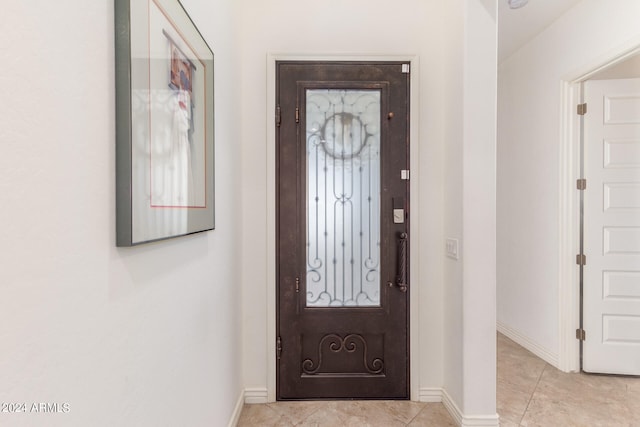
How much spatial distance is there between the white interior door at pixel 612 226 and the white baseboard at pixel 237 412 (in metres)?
2.62

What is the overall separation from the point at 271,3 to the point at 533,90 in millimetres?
2428

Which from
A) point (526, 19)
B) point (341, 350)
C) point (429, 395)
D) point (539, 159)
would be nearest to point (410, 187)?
point (341, 350)

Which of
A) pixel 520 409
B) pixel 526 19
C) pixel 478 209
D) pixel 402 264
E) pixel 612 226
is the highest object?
pixel 526 19

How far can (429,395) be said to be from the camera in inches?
85.6

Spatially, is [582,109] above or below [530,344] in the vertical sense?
above

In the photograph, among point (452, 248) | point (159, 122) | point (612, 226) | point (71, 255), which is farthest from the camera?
point (612, 226)

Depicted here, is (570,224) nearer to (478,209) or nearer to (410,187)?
(478,209)

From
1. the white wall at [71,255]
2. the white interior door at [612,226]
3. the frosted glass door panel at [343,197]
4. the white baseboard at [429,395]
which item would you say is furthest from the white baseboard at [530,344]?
the white wall at [71,255]

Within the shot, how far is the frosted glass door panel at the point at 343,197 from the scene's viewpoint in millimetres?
2186

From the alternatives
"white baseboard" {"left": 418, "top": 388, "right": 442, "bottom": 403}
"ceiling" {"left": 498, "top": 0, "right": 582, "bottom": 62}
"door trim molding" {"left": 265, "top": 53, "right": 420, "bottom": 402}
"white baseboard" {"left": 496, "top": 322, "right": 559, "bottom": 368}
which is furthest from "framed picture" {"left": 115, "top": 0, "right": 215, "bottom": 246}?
"white baseboard" {"left": 496, "top": 322, "right": 559, "bottom": 368}

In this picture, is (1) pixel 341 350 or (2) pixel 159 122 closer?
(2) pixel 159 122

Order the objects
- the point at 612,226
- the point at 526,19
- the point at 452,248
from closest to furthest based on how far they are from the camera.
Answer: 1. the point at 452,248
2. the point at 612,226
3. the point at 526,19

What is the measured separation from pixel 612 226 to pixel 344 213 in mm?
2091

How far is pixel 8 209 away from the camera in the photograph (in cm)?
48
